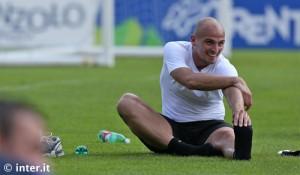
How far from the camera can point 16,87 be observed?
18266 millimetres

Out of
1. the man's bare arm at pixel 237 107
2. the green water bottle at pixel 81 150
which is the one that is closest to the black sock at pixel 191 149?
the man's bare arm at pixel 237 107

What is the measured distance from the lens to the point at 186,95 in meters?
7.96

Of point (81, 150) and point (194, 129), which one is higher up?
point (194, 129)

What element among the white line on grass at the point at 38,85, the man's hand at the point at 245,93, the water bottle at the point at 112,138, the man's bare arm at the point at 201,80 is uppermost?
the man's bare arm at the point at 201,80

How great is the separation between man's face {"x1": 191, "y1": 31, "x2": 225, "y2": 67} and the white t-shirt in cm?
14

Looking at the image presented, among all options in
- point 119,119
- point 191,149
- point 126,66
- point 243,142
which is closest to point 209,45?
point 243,142

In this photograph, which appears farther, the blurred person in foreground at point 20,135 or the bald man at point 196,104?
the bald man at point 196,104

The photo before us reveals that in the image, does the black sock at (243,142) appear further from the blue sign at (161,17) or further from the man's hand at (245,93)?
the blue sign at (161,17)

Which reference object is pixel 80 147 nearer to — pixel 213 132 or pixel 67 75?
pixel 213 132

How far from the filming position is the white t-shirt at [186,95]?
25.6 ft

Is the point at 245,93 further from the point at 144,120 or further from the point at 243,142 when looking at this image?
the point at 144,120

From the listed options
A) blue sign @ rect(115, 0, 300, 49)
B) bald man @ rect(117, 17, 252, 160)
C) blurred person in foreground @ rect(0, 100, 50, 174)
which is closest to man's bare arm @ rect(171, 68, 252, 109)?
bald man @ rect(117, 17, 252, 160)

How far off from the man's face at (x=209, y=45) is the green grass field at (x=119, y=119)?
80cm

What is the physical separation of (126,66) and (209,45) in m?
18.7
